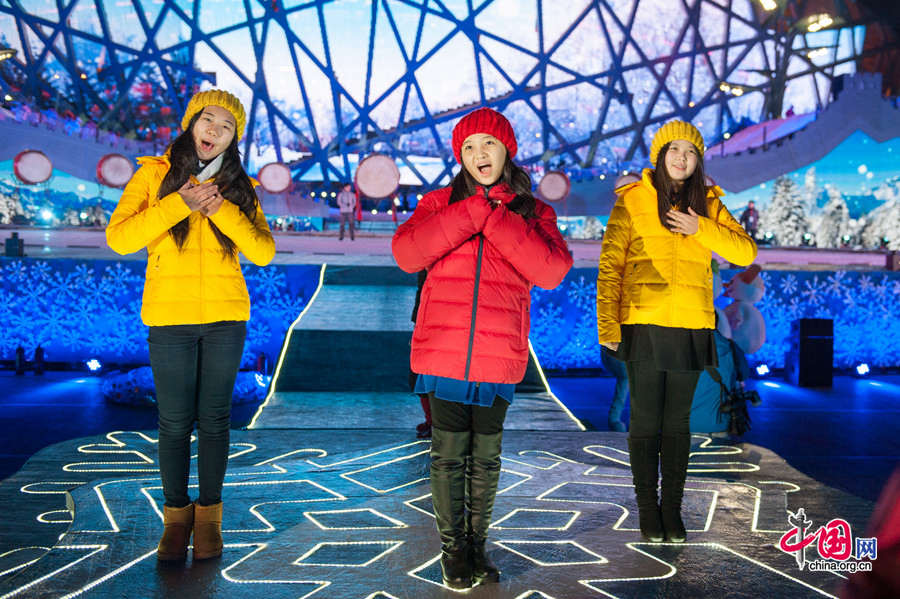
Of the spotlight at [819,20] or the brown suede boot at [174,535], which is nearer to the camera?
the brown suede boot at [174,535]

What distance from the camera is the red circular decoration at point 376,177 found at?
1048cm

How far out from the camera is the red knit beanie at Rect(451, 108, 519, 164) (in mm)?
2207

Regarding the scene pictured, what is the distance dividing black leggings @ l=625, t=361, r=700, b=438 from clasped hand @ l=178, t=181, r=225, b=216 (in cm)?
148

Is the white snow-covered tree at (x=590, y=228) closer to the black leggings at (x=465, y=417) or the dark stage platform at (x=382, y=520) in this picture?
the dark stage platform at (x=382, y=520)

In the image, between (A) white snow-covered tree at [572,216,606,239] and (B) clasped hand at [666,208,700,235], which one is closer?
(B) clasped hand at [666,208,700,235]

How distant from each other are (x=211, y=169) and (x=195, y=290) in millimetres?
389

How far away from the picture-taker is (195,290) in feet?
7.54

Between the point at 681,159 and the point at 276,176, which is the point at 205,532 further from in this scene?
the point at 276,176

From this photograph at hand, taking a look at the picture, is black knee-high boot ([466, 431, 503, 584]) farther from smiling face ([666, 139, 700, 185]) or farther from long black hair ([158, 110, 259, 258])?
smiling face ([666, 139, 700, 185])

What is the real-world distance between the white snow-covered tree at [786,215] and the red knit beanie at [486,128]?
16.5 meters

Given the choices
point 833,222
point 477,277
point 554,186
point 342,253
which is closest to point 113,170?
point 342,253

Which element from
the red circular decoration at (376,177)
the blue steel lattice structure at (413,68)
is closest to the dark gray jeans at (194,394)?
the red circular decoration at (376,177)

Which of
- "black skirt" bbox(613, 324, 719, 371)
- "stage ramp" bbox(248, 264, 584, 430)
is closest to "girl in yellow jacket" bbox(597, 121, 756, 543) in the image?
"black skirt" bbox(613, 324, 719, 371)

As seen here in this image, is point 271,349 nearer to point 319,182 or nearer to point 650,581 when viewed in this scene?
point 650,581
